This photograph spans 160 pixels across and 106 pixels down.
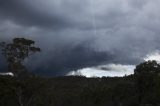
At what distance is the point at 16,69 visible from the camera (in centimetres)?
6769

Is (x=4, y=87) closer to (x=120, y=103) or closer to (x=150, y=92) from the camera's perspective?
(x=150, y=92)

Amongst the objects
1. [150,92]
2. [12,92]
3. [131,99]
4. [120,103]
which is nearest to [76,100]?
[120,103]

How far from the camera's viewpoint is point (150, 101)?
8788 centimetres

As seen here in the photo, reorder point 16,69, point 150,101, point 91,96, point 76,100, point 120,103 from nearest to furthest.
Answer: point 16,69
point 150,101
point 120,103
point 91,96
point 76,100

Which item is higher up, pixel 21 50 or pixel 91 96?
pixel 21 50

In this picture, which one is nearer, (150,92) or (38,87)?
(38,87)

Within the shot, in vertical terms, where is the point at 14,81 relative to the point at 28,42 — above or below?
below

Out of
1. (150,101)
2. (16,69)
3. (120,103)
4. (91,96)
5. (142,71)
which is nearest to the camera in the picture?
(16,69)

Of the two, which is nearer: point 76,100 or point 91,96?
point 91,96

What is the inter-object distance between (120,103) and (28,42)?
39398 mm

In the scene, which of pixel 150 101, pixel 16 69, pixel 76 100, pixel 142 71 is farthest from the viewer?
pixel 76 100

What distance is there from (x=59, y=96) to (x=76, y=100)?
231 inches

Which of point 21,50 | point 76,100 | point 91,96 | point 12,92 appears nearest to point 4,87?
Result: point 12,92

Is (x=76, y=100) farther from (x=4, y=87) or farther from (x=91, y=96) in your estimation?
(x=4, y=87)
